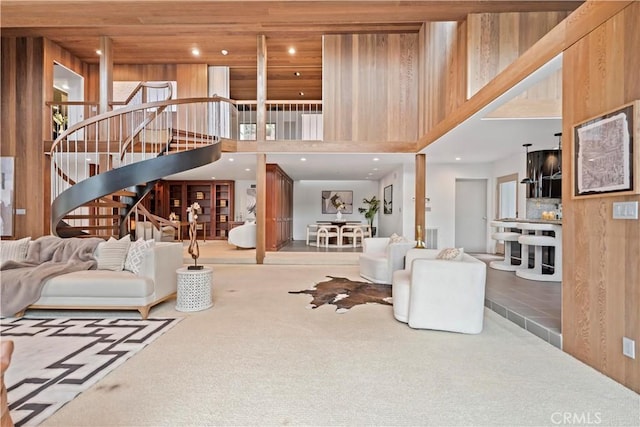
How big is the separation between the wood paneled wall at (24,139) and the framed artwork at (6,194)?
2.9 inches

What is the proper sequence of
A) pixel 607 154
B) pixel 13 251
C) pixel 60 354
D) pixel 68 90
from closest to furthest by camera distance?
pixel 607 154 → pixel 60 354 → pixel 13 251 → pixel 68 90

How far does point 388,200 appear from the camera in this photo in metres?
10.3

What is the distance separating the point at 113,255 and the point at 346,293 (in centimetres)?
289

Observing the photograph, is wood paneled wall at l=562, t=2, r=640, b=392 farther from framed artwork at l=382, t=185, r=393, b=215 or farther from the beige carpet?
framed artwork at l=382, t=185, r=393, b=215

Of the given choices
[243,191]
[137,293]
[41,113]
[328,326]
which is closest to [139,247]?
[137,293]

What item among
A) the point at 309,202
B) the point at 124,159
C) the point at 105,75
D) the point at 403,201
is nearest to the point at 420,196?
the point at 403,201

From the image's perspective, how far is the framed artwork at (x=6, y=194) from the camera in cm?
681

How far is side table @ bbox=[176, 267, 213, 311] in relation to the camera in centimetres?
364

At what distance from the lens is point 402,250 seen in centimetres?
486

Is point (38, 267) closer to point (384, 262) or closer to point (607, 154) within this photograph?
point (384, 262)

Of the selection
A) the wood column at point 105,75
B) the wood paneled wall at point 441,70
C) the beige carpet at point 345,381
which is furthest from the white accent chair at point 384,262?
the wood column at point 105,75

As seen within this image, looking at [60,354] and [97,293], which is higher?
[97,293]

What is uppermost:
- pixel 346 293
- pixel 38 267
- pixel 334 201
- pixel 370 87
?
pixel 370 87

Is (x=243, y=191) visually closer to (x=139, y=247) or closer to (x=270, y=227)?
Result: (x=270, y=227)
